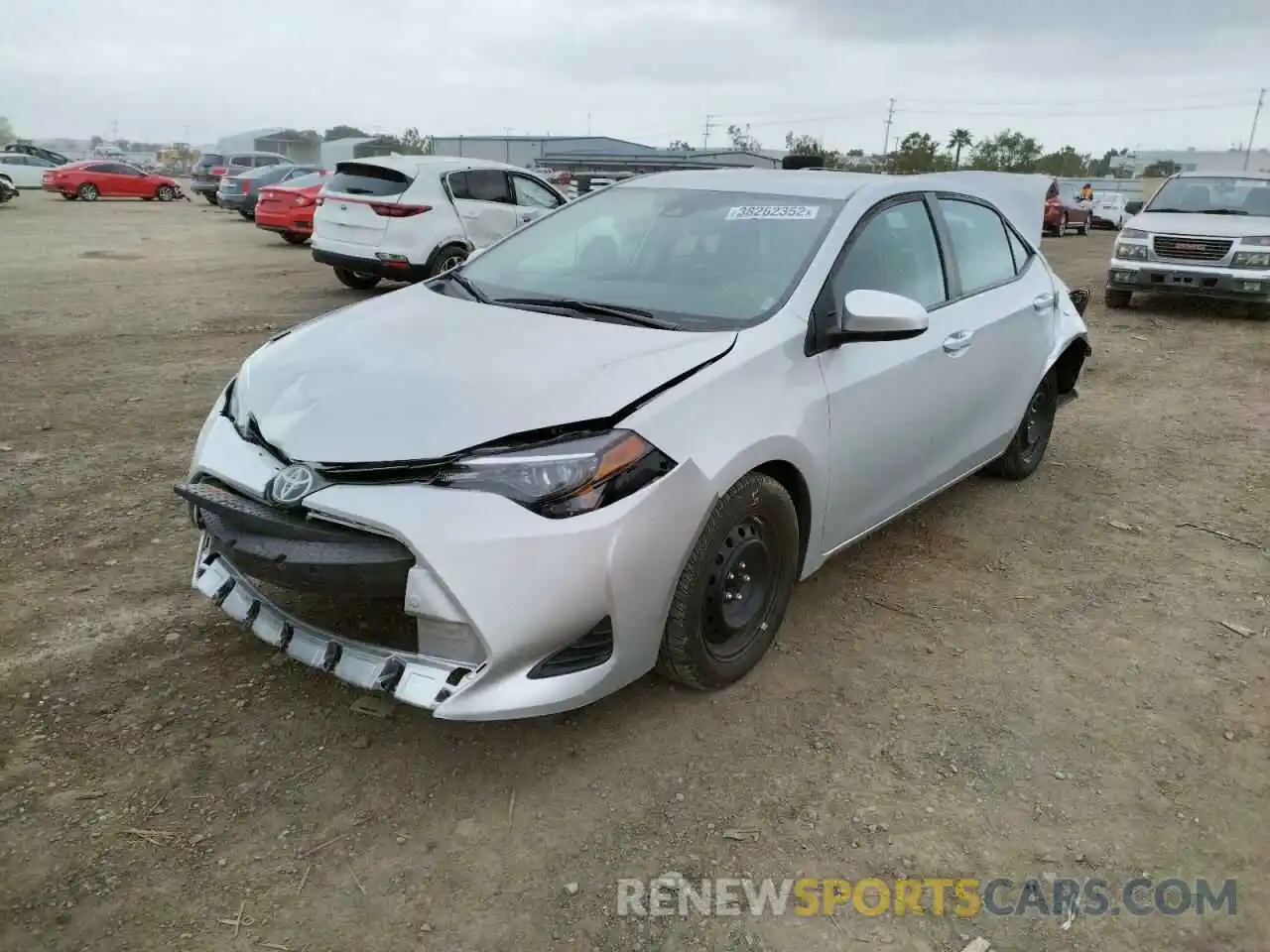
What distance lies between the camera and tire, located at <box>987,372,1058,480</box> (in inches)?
196

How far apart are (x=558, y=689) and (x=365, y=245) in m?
8.79

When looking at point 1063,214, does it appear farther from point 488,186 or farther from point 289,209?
point 488,186

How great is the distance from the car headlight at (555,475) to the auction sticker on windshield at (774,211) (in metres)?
1.49

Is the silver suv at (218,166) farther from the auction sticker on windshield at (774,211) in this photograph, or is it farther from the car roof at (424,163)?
the auction sticker on windshield at (774,211)

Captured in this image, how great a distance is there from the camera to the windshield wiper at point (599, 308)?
3080 mm

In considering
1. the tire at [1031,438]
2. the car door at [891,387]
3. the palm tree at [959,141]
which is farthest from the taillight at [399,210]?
the palm tree at [959,141]

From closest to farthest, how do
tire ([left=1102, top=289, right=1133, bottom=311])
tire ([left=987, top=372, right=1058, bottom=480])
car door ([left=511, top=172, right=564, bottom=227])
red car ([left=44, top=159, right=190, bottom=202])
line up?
1. tire ([left=987, top=372, right=1058, bottom=480])
2. car door ([left=511, top=172, right=564, bottom=227])
3. tire ([left=1102, top=289, right=1133, bottom=311])
4. red car ([left=44, top=159, right=190, bottom=202])

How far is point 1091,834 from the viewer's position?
2.52m

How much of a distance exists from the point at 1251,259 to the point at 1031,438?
23.5 ft

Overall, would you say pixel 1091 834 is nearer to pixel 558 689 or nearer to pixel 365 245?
pixel 558 689

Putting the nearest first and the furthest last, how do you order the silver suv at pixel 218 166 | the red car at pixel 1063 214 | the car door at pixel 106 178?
the red car at pixel 1063 214
the silver suv at pixel 218 166
the car door at pixel 106 178

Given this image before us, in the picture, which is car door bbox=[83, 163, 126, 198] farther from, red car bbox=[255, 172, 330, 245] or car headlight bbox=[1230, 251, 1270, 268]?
car headlight bbox=[1230, 251, 1270, 268]

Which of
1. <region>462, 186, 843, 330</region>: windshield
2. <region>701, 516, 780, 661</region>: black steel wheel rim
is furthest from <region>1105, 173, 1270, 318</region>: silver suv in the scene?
<region>701, 516, 780, 661</region>: black steel wheel rim

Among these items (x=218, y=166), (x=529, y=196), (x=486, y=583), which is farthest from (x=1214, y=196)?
(x=218, y=166)
